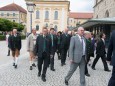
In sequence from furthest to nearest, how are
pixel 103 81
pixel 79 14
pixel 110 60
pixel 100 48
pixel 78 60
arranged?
1. pixel 79 14
2. pixel 100 48
3. pixel 103 81
4. pixel 78 60
5. pixel 110 60

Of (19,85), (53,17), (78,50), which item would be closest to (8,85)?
(19,85)

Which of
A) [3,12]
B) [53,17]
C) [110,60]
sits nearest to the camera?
[110,60]

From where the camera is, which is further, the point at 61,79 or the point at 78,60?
the point at 61,79

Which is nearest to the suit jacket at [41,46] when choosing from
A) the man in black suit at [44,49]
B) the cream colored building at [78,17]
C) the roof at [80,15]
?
the man in black suit at [44,49]

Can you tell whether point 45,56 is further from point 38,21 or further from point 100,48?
point 38,21

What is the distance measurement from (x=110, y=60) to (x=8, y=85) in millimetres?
3940

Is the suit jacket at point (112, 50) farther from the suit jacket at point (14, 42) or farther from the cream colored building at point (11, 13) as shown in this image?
the cream colored building at point (11, 13)

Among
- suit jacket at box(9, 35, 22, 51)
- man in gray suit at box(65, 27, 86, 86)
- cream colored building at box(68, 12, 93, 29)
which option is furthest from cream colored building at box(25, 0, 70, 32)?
man in gray suit at box(65, 27, 86, 86)

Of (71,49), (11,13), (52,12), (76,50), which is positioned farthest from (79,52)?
(11,13)

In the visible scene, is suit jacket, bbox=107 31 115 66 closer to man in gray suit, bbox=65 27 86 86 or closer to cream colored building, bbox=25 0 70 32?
man in gray suit, bbox=65 27 86 86

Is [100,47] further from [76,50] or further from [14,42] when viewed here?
[76,50]

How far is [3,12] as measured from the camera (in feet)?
392

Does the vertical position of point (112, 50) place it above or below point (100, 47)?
above

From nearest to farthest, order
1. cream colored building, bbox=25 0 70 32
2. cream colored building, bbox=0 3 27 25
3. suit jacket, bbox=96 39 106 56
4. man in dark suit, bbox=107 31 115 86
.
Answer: man in dark suit, bbox=107 31 115 86 → suit jacket, bbox=96 39 106 56 → cream colored building, bbox=25 0 70 32 → cream colored building, bbox=0 3 27 25
